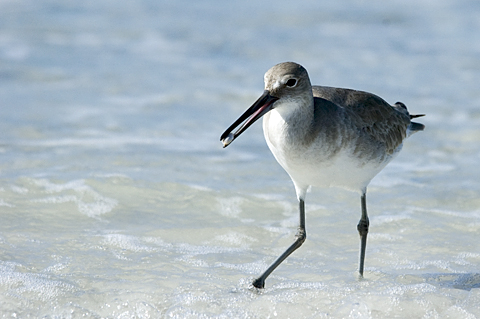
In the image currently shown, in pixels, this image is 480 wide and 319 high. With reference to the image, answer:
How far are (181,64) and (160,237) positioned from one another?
5838mm

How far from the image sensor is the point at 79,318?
408 centimetres

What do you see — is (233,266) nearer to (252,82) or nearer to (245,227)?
(245,227)

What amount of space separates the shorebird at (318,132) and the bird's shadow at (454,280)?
0.52m

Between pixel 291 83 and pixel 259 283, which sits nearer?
pixel 291 83

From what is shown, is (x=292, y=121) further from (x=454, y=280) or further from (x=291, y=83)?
(x=454, y=280)

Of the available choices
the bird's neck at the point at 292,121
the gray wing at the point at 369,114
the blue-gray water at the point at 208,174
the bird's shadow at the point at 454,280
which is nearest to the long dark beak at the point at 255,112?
the bird's neck at the point at 292,121

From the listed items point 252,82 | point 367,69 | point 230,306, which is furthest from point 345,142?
point 367,69

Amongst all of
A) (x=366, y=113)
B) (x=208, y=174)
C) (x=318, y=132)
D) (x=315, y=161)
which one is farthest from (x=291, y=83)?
(x=208, y=174)

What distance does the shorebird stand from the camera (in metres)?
4.37

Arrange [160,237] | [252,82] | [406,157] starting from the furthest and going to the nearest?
1. [252,82]
2. [406,157]
3. [160,237]

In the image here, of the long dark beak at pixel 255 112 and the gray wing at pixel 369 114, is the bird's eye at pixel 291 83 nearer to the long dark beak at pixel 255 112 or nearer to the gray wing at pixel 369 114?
the long dark beak at pixel 255 112

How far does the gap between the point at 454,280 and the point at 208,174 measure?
3.04 metres

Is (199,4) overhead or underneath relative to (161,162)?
overhead

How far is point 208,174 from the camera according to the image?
7.23m
